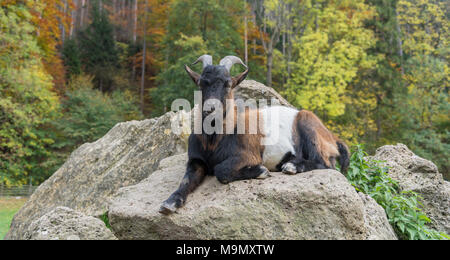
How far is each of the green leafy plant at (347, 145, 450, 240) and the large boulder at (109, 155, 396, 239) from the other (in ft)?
3.33

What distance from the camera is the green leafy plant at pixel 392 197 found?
4848 mm

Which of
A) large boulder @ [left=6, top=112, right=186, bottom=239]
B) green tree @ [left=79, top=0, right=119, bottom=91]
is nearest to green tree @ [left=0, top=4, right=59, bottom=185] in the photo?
green tree @ [left=79, top=0, right=119, bottom=91]

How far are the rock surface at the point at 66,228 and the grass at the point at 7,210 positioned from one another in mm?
5419

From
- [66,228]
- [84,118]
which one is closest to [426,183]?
[66,228]

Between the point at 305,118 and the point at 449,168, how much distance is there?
16334 millimetres

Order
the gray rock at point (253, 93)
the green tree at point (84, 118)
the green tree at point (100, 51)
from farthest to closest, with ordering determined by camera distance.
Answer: the green tree at point (100, 51), the green tree at point (84, 118), the gray rock at point (253, 93)

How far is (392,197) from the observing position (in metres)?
5.33

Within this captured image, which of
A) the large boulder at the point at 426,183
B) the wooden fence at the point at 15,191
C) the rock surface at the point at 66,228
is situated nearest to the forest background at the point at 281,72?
the wooden fence at the point at 15,191

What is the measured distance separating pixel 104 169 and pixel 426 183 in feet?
19.9

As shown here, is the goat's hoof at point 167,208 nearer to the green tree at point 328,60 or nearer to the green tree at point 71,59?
the green tree at point 328,60

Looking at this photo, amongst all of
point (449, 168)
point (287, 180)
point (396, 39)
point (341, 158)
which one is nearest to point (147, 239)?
point (287, 180)

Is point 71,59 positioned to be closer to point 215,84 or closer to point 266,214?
point 215,84

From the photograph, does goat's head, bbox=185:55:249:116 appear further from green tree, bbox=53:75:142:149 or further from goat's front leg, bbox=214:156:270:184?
green tree, bbox=53:75:142:149

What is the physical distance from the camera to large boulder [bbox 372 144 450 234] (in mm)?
5680
